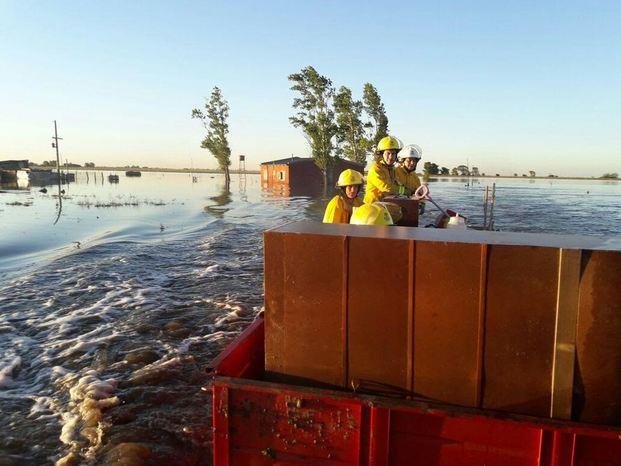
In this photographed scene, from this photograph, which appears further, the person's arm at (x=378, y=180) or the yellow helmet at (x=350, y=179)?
the person's arm at (x=378, y=180)

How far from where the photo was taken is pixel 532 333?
9.01 ft

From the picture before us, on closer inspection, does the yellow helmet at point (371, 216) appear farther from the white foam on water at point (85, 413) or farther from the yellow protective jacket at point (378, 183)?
the white foam on water at point (85, 413)

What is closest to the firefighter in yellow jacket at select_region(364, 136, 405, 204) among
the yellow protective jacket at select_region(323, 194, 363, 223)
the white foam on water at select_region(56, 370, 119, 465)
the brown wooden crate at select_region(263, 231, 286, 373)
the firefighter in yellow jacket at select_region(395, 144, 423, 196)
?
the firefighter in yellow jacket at select_region(395, 144, 423, 196)

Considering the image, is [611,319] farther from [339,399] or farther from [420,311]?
[339,399]

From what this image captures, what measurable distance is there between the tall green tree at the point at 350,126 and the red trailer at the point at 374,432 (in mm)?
57135

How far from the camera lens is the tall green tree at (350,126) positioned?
59.6 meters

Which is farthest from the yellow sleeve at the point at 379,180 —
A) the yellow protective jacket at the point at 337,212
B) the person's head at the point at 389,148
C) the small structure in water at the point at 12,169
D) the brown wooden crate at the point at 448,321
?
the small structure in water at the point at 12,169

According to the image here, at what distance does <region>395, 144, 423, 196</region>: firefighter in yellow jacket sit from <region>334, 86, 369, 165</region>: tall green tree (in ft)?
163

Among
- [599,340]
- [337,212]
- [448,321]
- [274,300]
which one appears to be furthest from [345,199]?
[599,340]

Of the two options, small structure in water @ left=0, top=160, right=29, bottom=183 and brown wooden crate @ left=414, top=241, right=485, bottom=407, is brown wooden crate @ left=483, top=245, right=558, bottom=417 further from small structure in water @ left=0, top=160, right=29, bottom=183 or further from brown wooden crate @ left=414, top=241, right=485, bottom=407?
small structure in water @ left=0, top=160, right=29, bottom=183

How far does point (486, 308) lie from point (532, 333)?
1.07 ft

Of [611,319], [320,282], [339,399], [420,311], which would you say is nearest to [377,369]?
[339,399]

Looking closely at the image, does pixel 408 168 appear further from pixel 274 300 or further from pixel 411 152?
pixel 274 300

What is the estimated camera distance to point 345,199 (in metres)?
7.37
